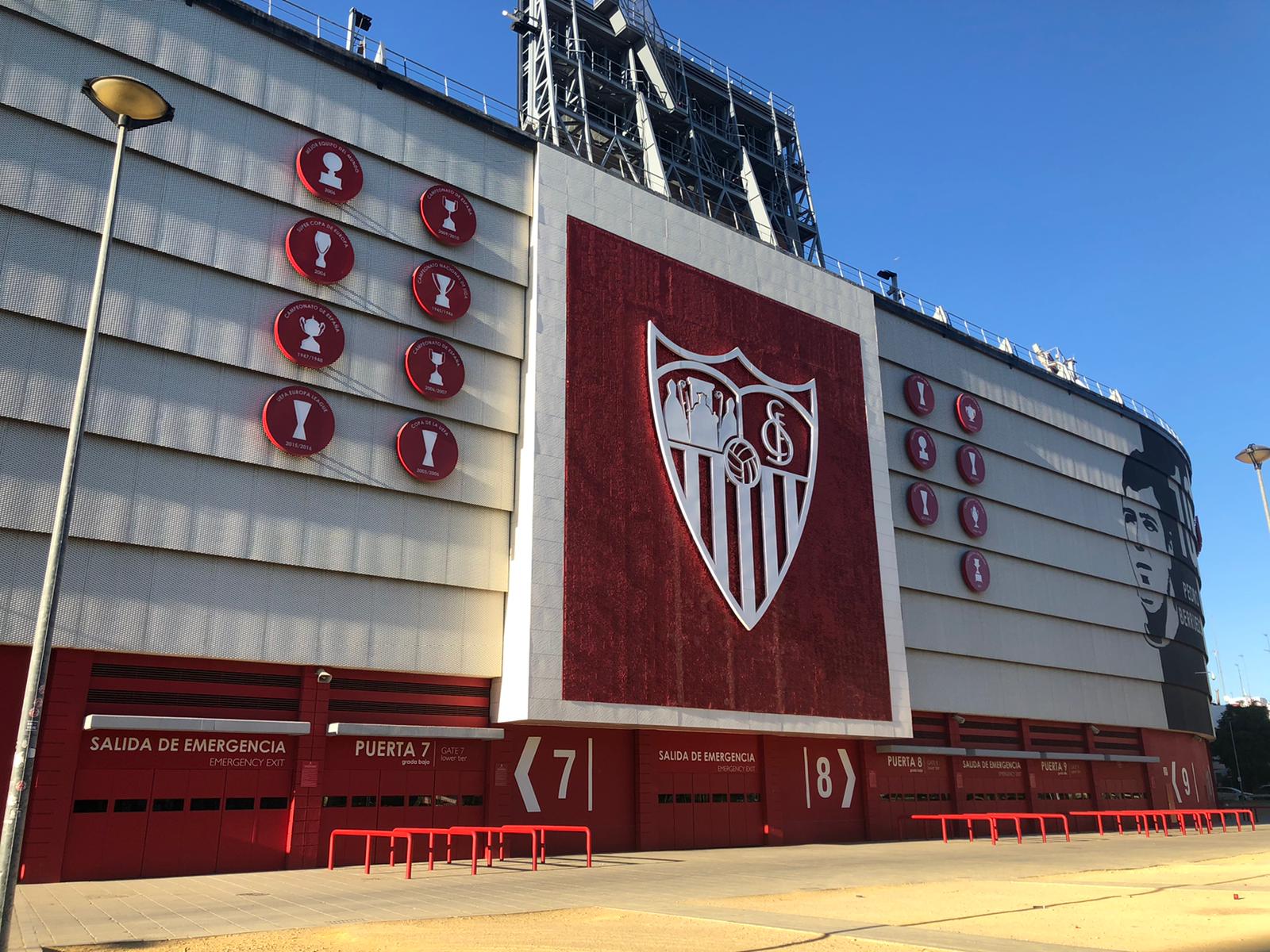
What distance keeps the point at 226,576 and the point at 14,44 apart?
1300cm

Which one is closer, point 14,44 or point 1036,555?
point 14,44

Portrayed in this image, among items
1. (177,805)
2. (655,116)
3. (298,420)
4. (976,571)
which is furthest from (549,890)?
(655,116)

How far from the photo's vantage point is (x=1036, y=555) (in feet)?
152

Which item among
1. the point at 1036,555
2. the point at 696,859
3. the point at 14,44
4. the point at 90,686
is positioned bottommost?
the point at 696,859

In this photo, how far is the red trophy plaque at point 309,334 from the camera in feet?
82.7

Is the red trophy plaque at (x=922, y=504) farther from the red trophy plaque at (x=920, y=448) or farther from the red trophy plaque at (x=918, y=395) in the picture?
the red trophy plaque at (x=918, y=395)

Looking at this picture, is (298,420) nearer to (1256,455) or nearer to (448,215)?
(448,215)

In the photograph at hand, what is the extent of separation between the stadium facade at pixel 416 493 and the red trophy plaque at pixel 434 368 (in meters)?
0.10

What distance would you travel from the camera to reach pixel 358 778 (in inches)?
972

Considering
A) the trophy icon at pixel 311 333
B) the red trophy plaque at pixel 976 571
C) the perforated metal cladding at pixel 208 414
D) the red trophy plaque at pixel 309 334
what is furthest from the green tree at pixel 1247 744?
the trophy icon at pixel 311 333

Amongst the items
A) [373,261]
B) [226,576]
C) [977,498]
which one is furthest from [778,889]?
[977,498]

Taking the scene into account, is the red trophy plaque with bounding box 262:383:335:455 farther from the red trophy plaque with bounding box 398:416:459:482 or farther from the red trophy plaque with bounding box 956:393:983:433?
the red trophy plaque with bounding box 956:393:983:433

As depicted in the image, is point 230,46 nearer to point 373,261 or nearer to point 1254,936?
point 373,261

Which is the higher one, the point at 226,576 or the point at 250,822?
the point at 226,576
